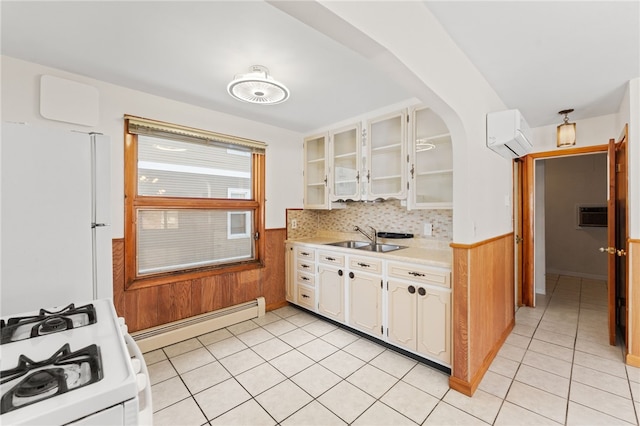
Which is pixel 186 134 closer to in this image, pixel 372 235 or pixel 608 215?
pixel 372 235

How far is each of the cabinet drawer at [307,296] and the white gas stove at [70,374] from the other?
2.26 m

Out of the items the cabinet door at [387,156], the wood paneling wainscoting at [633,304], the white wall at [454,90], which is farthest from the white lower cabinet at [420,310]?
the wood paneling wainscoting at [633,304]

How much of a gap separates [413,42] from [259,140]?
89.4 inches

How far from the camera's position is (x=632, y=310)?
2.20 meters

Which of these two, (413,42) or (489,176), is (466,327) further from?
(413,42)

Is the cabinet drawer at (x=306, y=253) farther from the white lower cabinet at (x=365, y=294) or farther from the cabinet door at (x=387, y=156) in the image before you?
the cabinet door at (x=387, y=156)

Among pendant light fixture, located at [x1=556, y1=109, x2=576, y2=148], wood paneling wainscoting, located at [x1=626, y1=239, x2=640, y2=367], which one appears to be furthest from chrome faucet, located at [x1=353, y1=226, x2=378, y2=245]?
pendant light fixture, located at [x1=556, y1=109, x2=576, y2=148]

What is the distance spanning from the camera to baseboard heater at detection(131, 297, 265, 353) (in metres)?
2.47

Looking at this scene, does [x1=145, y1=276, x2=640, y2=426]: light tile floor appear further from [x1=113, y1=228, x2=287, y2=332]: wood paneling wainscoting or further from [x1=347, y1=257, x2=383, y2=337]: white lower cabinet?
[x1=113, y1=228, x2=287, y2=332]: wood paneling wainscoting

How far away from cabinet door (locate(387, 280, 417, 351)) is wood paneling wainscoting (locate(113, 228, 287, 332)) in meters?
1.58

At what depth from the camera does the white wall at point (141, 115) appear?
1939mm

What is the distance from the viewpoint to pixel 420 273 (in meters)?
2.22

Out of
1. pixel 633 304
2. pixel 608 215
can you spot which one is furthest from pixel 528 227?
pixel 633 304

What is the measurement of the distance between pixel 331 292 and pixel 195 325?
1404 mm
